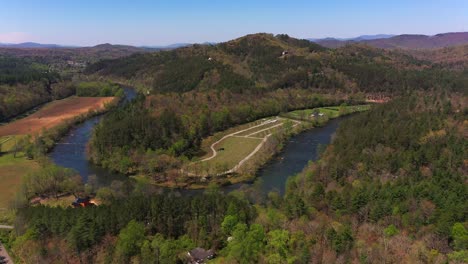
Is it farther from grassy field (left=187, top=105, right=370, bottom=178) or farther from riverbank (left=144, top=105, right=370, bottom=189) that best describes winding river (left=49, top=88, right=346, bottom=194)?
grassy field (left=187, top=105, right=370, bottom=178)

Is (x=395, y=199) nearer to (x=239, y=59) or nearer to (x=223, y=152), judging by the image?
(x=223, y=152)

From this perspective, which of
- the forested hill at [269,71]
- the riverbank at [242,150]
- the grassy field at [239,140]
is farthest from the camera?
the forested hill at [269,71]

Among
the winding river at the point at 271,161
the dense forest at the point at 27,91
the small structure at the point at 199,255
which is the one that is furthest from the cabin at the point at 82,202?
the dense forest at the point at 27,91

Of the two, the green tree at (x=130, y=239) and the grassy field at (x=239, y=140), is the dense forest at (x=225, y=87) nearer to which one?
the grassy field at (x=239, y=140)

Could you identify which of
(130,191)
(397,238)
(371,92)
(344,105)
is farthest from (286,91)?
(397,238)

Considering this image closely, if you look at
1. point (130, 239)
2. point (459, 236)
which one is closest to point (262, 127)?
point (130, 239)

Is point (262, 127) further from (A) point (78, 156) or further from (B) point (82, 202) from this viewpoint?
(B) point (82, 202)

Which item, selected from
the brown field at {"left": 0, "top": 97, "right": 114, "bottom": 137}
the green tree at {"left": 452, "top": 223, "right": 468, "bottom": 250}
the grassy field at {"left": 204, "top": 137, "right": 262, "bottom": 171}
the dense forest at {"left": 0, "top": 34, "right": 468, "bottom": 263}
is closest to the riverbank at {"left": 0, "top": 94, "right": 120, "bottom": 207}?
the brown field at {"left": 0, "top": 97, "right": 114, "bottom": 137}
